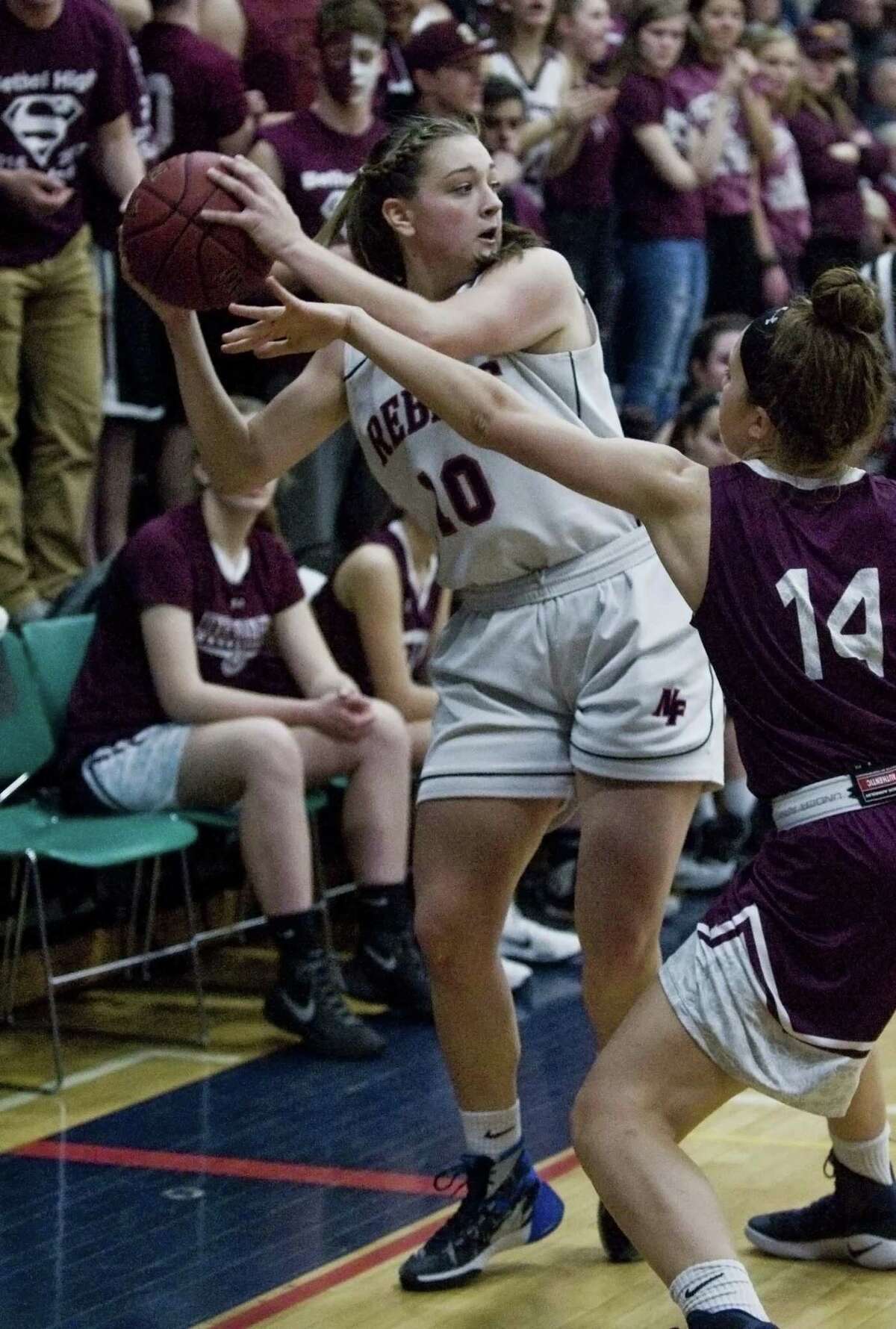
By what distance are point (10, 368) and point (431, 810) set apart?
2747 millimetres

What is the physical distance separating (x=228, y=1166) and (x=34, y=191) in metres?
2.76

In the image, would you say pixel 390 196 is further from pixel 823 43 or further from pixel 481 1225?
pixel 823 43

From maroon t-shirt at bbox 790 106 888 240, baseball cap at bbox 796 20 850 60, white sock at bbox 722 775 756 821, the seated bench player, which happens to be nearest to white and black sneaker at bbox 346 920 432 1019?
the seated bench player

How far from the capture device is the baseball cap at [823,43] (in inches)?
396

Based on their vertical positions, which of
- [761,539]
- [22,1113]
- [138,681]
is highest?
[761,539]

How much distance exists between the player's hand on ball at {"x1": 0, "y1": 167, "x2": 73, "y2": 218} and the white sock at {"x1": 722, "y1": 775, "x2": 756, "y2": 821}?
2978mm

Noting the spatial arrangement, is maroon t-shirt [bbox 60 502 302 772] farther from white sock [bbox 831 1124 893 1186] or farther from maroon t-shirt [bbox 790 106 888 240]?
maroon t-shirt [bbox 790 106 888 240]

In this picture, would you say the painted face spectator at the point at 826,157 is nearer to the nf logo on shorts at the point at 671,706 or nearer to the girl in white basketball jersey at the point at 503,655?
the girl in white basketball jersey at the point at 503,655

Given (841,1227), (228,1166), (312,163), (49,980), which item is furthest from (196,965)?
(312,163)

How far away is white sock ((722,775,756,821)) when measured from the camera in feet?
23.6

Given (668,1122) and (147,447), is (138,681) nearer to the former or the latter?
(147,447)

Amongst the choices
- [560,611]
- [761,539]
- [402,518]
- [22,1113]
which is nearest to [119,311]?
[402,518]

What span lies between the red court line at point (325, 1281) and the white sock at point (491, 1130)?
0.31 meters

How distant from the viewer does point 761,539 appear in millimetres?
3023
